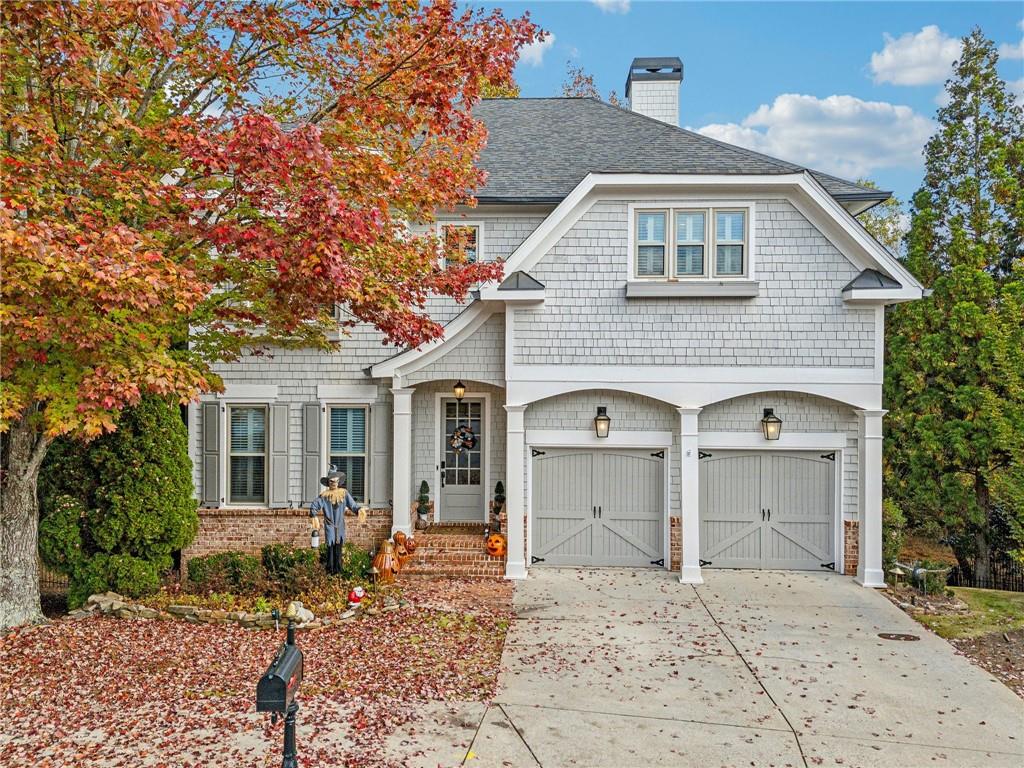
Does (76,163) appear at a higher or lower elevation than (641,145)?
lower

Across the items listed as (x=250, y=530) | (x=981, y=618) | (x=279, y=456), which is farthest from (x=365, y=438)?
(x=981, y=618)

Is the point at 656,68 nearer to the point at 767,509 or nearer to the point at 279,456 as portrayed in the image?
the point at 767,509

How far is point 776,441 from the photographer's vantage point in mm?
10227

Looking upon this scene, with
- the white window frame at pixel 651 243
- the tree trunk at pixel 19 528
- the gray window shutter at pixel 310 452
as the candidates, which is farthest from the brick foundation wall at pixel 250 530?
the white window frame at pixel 651 243

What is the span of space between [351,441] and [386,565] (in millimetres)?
2604

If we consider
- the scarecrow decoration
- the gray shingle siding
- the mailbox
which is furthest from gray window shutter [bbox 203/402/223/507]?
the mailbox

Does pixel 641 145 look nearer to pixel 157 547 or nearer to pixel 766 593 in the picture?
pixel 766 593

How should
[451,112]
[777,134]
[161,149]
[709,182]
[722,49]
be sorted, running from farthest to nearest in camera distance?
[777,134], [722,49], [709,182], [451,112], [161,149]

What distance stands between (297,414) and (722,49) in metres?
Result: 11.4

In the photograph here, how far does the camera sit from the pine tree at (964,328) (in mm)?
11609

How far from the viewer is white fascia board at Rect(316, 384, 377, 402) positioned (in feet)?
36.8

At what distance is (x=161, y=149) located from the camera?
272 inches

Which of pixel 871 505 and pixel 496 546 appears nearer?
pixel 871 505

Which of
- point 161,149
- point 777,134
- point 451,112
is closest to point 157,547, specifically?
point 161,149
